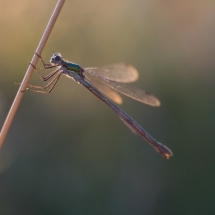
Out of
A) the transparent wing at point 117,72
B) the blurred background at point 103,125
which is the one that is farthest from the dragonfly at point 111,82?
the blurred background at point 103,125

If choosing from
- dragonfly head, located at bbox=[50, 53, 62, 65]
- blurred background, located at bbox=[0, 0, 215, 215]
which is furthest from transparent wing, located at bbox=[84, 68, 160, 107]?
blurred background, located at bbox=[0, 0, 215, 215]

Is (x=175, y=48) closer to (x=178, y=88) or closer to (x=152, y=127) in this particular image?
(x=178, y=88)

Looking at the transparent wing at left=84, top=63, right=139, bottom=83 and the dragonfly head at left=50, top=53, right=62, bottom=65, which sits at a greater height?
the transparent wing at left=84, top=63, right=139, bottom=83

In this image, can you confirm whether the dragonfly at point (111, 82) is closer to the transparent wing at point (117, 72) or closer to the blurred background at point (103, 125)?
the transparent wing at point (117, 72)

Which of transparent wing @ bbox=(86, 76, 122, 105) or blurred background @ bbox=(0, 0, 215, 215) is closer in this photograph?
transparent wing @ bbox=(86, 76, 122, 105)

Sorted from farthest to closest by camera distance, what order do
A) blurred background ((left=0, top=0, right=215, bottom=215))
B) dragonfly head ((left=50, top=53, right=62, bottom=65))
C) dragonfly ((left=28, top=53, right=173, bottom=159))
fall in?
blurred background ((left=0, top=0, right=215, bottom=215))
dragonfly ((left=28, top=53, right=173, bottom=159))
dragonfly head ((left=50, top=53, right=62, bottom=65))

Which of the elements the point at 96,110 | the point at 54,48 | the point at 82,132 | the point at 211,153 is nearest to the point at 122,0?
the point at 54,48

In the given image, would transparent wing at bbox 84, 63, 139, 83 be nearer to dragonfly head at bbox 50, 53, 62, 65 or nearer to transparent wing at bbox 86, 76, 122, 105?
transparent wing at bbox 86, 76, 122, 105
